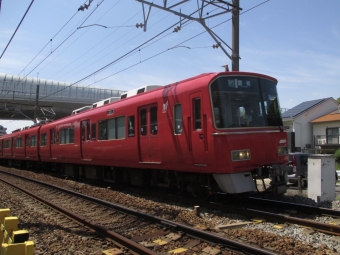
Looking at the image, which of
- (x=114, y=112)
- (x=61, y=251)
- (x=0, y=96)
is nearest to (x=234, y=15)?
(x=114, y=112)

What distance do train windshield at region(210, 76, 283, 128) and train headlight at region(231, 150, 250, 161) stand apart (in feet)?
1.91

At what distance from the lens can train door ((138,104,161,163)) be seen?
959 cm

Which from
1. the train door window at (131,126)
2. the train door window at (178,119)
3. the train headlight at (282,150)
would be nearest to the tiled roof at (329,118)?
the train headlight at (282,150)

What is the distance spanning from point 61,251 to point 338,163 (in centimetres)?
2236

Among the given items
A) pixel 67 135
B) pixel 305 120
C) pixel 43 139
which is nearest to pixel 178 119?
pixel 67 135

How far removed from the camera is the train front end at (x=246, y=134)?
7.61 metres

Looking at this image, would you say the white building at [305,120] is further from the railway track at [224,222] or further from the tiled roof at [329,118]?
the railway track at [224,222]

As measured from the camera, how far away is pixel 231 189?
7.67m

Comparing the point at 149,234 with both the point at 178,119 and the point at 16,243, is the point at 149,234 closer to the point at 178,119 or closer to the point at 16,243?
the point at 16,243

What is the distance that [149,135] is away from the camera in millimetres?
9852

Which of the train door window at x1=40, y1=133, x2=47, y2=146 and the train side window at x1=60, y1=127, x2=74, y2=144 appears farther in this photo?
the train door window at x1=40, y1=133, x2=47, y2=146

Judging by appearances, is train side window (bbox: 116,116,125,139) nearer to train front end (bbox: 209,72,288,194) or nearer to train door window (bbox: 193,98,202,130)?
train door window (bbox: 193,98,202,130)

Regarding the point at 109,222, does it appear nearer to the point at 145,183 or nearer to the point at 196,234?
the point at 196,234

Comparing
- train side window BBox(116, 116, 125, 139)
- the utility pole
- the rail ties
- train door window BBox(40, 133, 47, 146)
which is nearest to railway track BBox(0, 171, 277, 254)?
the rail ties
